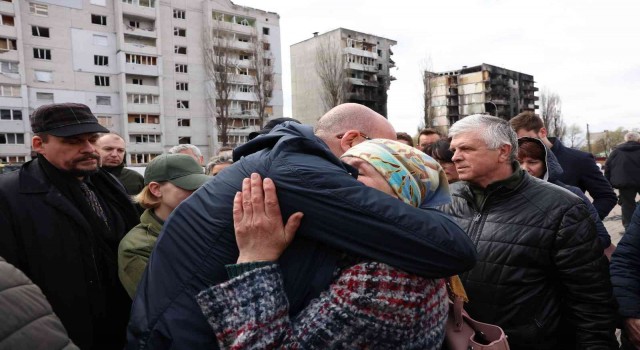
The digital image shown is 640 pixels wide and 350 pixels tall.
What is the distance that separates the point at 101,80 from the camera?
41.4 meters

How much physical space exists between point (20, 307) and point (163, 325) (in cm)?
37

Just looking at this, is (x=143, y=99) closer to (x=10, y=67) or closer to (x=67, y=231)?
(x=10, y=67)

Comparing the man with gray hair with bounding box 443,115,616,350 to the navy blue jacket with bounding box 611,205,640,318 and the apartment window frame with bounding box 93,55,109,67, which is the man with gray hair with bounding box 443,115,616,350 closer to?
the navy blue jacket with bounding box 611,205,640,318

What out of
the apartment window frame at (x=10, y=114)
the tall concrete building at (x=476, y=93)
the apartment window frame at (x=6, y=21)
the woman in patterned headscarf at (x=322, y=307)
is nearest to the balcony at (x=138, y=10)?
the apartment window frame at (x=6, y=21)

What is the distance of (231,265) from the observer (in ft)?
3.85

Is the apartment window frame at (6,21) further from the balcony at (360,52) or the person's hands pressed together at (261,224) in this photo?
the person's hands pressed together at (261,224)

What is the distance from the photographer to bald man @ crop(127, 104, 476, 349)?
117 cm

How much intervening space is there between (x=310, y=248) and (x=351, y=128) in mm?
901

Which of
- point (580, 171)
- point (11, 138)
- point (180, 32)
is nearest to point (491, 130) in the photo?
point (580, 171)

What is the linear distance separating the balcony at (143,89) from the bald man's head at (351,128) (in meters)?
45.0

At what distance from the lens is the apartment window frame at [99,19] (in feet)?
135

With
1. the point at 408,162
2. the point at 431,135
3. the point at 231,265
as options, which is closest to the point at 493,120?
the point at 408,162

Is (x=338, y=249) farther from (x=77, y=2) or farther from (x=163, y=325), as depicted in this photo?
(x=77, y=2)

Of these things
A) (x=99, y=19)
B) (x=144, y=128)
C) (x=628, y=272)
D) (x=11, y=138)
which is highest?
(x=99, y=19)
